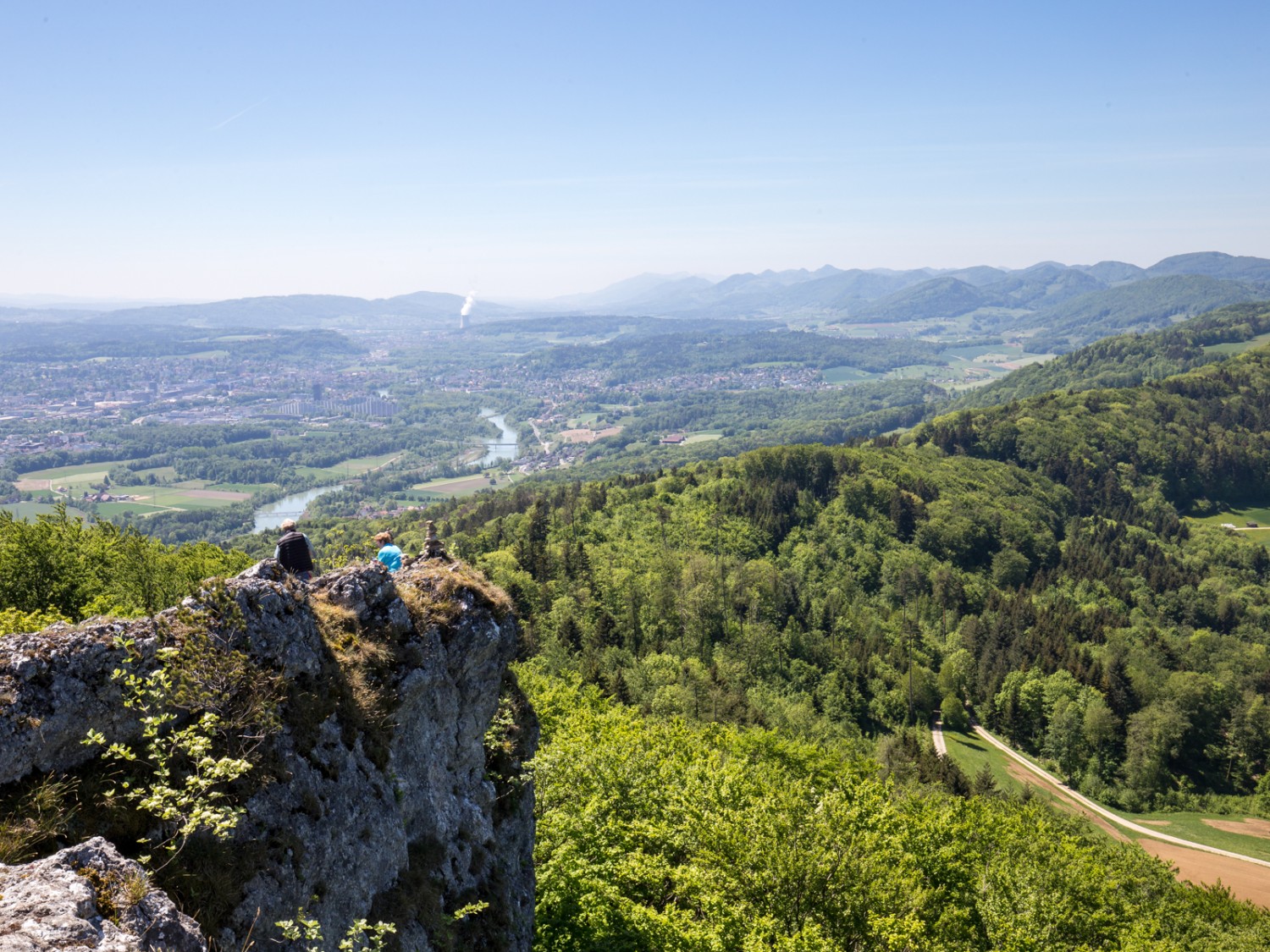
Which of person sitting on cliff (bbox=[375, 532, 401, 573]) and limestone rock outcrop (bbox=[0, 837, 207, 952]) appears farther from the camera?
person sitting on cliff (bbox=[375, 532, 401, 573])

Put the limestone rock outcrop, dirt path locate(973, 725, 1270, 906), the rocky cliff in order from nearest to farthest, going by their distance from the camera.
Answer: the limestone rock outcrop
the rocky cliff
dirt path locate(973, 725, 1270, 906)

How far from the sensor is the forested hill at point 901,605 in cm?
8831

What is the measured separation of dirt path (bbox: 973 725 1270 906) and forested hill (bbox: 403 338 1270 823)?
6142 mm

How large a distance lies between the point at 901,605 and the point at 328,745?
13167cm

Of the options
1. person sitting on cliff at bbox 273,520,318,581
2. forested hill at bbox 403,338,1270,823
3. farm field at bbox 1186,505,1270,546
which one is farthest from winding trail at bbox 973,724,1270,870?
farm field at bbox 1186,505,1270,546

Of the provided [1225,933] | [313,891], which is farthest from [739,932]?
[1225,933]

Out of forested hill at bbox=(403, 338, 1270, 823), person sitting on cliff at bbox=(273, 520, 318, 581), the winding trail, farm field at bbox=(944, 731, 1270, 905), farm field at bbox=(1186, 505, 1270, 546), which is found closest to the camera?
person sitting on cliff at bbox=(273, 520, 318, 581)

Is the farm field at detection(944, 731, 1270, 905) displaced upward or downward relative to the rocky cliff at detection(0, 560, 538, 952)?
downward

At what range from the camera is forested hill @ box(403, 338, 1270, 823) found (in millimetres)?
88312

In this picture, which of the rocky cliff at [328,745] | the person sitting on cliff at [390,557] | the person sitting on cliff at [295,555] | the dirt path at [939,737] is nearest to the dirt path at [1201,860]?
the dirt path at [939,737]

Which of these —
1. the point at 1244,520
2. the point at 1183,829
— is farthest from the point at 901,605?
the point at 1244,520

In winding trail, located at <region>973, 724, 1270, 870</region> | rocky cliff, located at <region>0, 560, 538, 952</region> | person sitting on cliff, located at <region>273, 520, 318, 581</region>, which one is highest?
person sitting on cliff, located at <region>273, 520, 318, 581</region>

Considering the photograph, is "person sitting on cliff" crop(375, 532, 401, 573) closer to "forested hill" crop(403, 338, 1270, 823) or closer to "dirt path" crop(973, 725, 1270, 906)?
"forested hill" crop(403, 338, 1270, 823)

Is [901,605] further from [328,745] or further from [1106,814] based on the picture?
[328,745]
